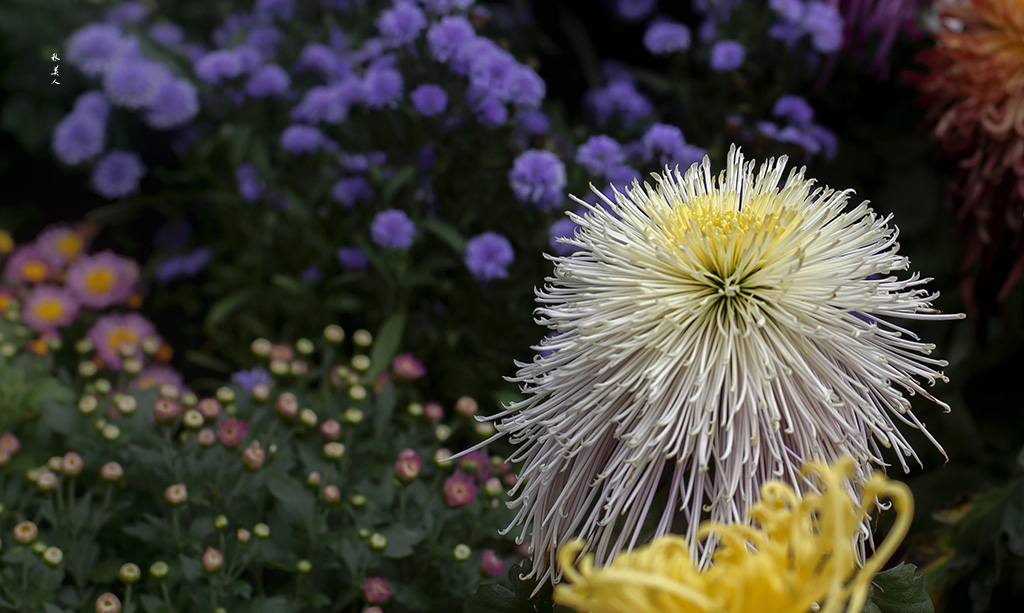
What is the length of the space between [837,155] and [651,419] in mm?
1263

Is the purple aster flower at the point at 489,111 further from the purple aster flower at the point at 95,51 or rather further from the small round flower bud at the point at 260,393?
the purple aster flower at the point at 95,51

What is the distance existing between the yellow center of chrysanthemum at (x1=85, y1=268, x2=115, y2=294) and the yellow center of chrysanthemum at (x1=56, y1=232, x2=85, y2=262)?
132mm

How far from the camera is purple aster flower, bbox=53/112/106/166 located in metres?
1.78

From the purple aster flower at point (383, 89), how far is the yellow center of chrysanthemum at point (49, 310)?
759mm

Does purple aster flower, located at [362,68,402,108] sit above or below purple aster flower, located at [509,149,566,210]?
above

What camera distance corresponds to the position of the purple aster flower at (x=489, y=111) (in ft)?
4.44

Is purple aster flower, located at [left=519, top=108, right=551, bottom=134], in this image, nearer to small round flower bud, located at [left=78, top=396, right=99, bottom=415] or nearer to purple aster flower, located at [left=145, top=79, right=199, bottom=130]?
purple aster flower, located at [left=145, top=79, right=199, bottom=130]

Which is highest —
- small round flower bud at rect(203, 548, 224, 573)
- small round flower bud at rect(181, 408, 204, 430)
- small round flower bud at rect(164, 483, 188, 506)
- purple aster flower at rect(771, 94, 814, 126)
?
purple aster flower at rect(771, 94, 814, 126)

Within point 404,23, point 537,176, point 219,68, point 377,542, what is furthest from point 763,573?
point 219,68

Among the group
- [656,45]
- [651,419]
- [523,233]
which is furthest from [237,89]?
[651,419]

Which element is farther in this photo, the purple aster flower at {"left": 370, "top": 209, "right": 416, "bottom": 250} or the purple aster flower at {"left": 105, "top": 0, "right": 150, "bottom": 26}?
the purple aster flower at {"left": 105, "top": 0, "right": 150, "bottom": 26}

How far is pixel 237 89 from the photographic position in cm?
173

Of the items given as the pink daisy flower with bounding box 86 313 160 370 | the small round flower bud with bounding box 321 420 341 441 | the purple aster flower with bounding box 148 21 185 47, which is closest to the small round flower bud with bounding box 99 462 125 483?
the small round flower bud with bounding box 321 420 341 441

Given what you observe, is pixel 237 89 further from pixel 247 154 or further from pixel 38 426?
pixel 38 426
